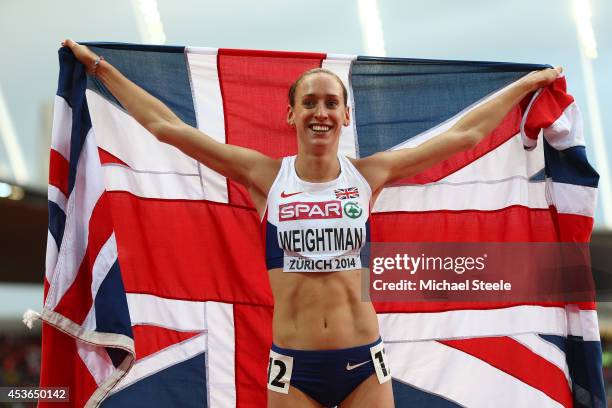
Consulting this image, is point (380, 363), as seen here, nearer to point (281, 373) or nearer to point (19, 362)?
point (281, 373)

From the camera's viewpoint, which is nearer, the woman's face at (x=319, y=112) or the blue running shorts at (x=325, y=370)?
the blue running shorts at (x=325, y=370)

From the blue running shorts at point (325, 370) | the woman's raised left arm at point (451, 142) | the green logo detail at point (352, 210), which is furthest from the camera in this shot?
the woman's raised left arm at point (451, 142)

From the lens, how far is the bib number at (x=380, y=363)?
11.7 feet

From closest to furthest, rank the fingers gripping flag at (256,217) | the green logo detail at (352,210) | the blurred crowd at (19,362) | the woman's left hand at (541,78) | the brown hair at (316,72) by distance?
the green logo detail at (352,210)
the brown hair at (316,72)
the fingers gripping flag at (256,217)
the woman's left hand at (541,78)
the blurred crowd at (19,362)

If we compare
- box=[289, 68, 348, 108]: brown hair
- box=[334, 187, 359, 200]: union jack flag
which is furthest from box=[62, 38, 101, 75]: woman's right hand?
box=[334, 187, 359, 200]: union jack flag

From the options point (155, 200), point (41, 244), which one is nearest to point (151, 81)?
point (155, 200)

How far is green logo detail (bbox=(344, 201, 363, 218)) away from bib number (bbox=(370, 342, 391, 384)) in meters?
0.58

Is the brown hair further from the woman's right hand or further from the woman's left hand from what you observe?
the woman's left hand

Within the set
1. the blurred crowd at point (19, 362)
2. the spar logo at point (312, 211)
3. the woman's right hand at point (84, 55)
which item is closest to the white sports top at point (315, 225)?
the spar logo at point (312, 211)

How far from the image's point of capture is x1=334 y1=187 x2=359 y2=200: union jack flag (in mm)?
3643

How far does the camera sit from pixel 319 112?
143 inches

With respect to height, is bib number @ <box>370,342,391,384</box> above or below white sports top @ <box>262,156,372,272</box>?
below

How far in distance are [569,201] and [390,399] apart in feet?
5.45

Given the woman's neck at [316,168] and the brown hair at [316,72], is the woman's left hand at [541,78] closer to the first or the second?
the brown hair at [316,72]
